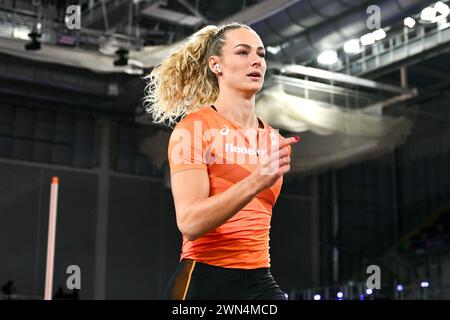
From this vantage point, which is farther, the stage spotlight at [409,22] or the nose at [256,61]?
the stage spotlight at [409,22]

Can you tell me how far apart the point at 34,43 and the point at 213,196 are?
8.60 meters

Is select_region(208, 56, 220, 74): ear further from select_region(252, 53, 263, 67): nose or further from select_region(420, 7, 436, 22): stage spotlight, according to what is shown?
select_region(420, 7, 436, 22): stage spotlight

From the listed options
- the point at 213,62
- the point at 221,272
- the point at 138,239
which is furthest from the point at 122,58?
the point at 221,272

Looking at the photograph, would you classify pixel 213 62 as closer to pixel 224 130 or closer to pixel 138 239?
pixel 224 130

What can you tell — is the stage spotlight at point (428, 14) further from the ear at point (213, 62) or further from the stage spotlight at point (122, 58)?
the ear at point (213, 62)

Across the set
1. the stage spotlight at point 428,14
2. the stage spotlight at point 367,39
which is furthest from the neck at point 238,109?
the stage spotlight at point 367,39

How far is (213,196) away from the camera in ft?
5.19

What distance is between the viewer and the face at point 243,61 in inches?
69.7

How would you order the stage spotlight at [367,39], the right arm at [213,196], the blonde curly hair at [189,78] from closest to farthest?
the right arm at [213,196] < the blonde curly hair at [189,78] < the stage spotlight at [367,39]

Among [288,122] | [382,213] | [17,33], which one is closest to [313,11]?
[288,122]

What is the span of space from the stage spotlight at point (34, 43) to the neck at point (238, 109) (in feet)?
27.1
